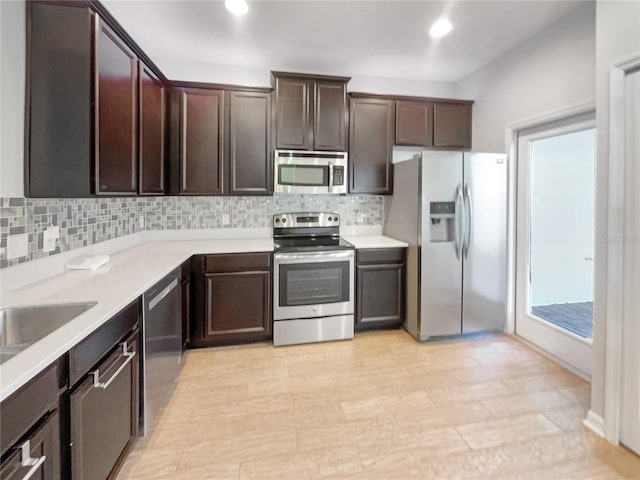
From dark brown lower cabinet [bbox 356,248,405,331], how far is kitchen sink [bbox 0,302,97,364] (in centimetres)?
224

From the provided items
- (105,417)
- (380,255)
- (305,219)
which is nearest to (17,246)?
(105,417)

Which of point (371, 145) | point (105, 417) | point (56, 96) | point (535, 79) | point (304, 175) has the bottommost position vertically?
point (105, 417)

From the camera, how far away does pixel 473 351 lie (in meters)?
2.85

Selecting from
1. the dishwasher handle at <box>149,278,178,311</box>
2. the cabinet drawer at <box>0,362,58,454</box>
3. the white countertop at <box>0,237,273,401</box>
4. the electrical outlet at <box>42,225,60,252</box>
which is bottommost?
the cabinet drawer at <box>0,362,58,454</box>

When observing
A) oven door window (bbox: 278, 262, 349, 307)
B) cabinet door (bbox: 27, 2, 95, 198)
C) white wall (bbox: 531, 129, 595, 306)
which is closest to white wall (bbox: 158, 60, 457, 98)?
white wall (bbox: 531, 129, 595, 306)

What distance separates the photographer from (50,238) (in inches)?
71.3

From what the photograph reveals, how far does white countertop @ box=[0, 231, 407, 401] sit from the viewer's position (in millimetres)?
898

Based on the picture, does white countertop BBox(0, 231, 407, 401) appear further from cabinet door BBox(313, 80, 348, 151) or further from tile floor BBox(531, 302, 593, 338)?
tile floor BBox(531, 302, 593, 338)

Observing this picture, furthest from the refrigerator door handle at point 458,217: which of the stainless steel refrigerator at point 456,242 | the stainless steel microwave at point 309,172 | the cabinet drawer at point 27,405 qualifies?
the cabinet drawer at point 27,405

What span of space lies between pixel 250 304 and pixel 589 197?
9.64ft

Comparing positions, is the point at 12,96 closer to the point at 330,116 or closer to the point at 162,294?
the point at 162,294

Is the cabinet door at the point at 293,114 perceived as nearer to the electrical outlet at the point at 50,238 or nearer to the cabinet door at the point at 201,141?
the cabinet door at the point at 201,141

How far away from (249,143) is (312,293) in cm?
155

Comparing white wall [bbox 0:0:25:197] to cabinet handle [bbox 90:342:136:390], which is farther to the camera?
white wall [bbox 0:0:25:197]
